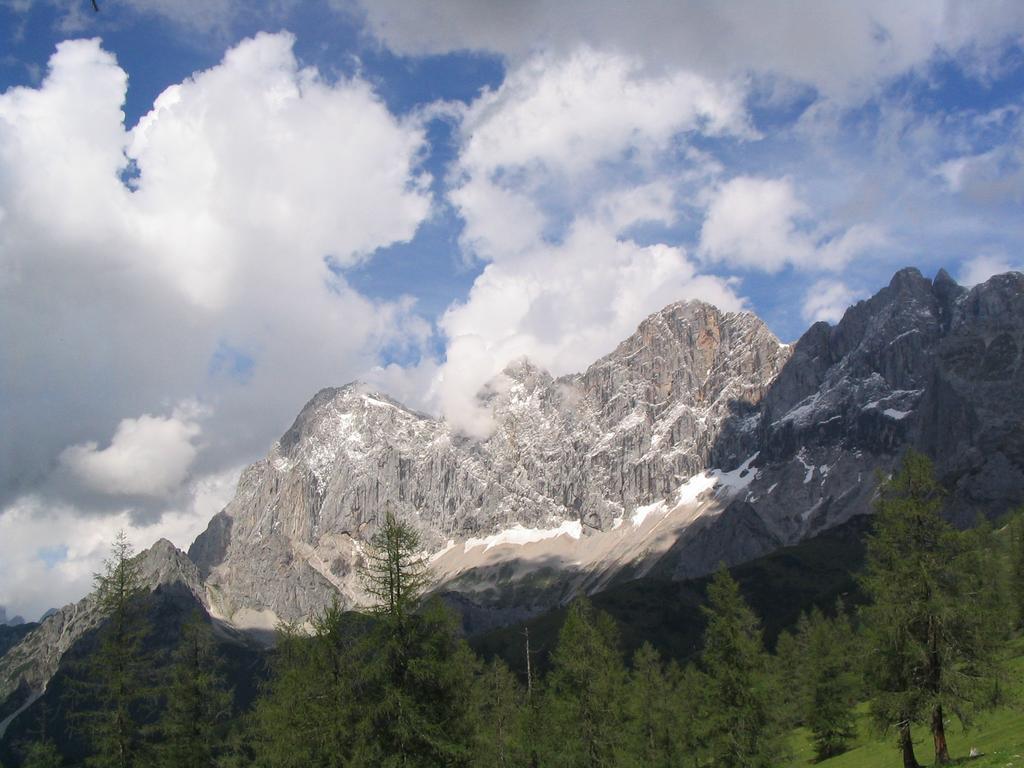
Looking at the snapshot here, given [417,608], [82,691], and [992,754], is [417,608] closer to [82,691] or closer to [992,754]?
[82,691]

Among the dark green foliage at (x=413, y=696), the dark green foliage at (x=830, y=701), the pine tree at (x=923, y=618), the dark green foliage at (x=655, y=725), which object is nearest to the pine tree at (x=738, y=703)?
the pine tree at (x=923, y=618)

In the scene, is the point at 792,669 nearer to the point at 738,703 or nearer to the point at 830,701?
the point at 830,701

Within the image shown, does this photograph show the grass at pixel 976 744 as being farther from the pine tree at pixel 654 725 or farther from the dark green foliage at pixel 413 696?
the dark green foliage at pixel 413 696

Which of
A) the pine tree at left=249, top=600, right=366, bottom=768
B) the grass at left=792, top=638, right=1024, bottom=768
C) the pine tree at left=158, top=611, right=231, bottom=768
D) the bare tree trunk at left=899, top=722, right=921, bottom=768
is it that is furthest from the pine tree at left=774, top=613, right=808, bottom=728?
the pine tree at left=158, top=611, right=231, bottom=768

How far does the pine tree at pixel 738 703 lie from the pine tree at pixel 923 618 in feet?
28.7

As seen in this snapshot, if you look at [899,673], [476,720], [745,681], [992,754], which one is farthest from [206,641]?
[992,754]

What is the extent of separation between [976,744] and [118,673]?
39.0 metres

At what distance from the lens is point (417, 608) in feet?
106

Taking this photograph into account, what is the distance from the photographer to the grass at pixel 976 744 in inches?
1247

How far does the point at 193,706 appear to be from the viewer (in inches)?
1569

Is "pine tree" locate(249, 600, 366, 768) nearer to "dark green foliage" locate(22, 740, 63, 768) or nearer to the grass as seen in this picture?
"dark green foliage" locate(22, 740, 63, 768)

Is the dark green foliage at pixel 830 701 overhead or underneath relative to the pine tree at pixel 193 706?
underneath

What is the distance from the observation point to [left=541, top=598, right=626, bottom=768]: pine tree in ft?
148

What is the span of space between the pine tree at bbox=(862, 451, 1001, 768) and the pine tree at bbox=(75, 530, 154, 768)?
1215 inches
